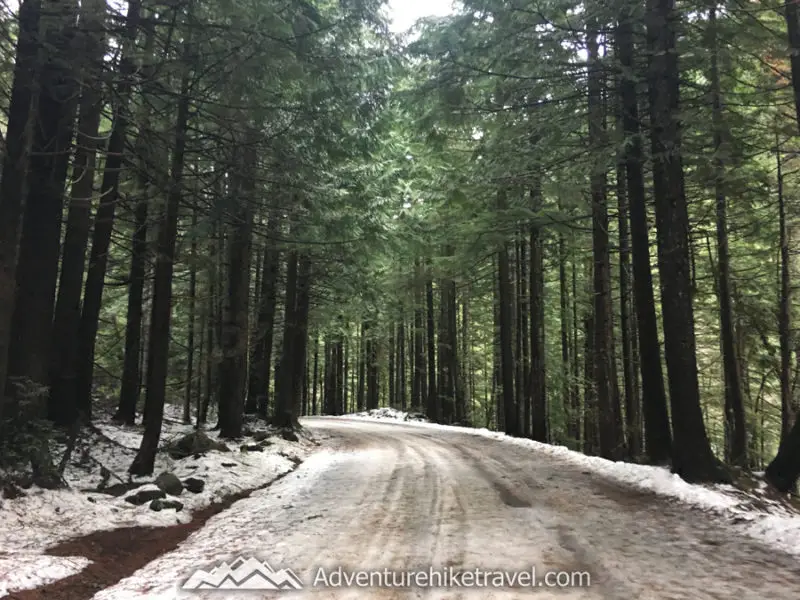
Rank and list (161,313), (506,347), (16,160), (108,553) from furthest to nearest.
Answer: (506,347)
(161,313)
(16,160)
(108,553)

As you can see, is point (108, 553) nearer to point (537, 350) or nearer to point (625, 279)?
point (625, 279)

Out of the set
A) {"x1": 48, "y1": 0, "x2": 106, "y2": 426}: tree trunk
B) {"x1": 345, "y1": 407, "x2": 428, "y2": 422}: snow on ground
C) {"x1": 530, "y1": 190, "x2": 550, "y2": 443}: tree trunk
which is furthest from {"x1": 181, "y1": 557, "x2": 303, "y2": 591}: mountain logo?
{"x1": 345, "y1": 407, "x2": 428, "y2": 422}: snow on ground

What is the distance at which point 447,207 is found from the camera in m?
18.5

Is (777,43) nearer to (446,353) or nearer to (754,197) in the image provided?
(754,197)

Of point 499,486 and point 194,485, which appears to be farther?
point 499,486

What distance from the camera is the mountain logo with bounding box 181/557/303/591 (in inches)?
193

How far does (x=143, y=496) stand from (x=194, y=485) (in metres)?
0.99

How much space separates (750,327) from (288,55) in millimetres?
14958

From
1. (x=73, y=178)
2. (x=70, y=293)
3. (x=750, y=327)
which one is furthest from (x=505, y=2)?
(x=750, y=327)

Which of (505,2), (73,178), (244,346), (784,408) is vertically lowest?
(784,408)

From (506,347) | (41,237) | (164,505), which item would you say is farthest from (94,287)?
(506,347)

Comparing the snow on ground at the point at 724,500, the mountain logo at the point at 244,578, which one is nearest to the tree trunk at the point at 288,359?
the snow on ground at the point at 724,500

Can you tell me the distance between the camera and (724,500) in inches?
297

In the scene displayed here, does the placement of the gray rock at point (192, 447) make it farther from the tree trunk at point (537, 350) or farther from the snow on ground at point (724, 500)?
the tree trunk at point (537, 350)
